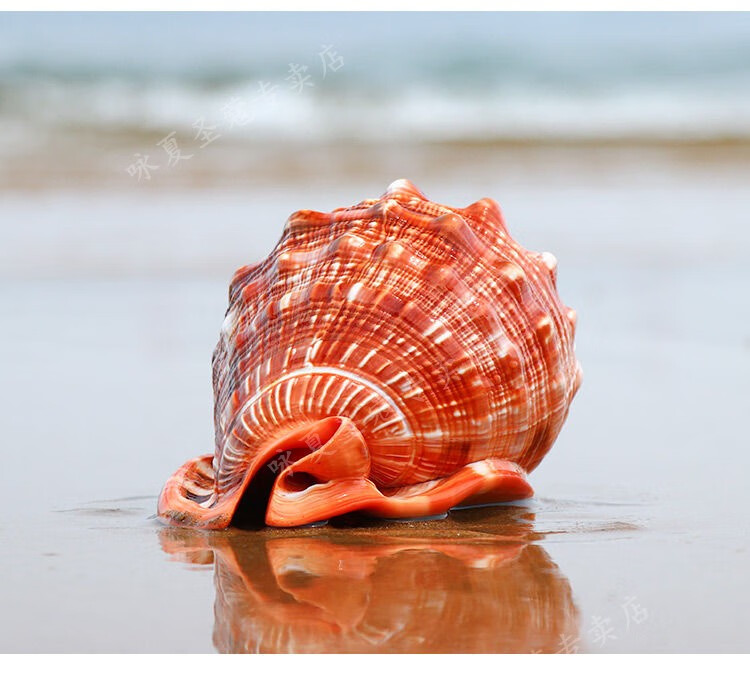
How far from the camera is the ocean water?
45.2 feet

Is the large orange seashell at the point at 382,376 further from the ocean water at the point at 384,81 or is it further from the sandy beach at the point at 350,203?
the ocean water at the point at 384,81

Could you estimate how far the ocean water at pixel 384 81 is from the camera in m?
13.8

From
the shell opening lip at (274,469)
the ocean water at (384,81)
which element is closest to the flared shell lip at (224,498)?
the shell opening lip at (274,469)

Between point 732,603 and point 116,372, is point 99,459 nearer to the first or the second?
point 116,372

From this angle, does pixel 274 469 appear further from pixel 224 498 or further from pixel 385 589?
pixel 385 589

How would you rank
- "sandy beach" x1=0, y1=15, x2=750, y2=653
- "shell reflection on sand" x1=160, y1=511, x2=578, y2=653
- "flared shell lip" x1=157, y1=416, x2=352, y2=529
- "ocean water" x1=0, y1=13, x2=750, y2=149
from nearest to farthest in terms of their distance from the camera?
"shell reflection on sand" x1=160, y1=511, x2=578, y2=653, "sandy beach" x1=0, y1=15, x2=750, y2=653, "flared shell lip" x1=157, y1=416, x2=352, y2=529, "ocean water" x1=0, y1=13, x2=750, y2=149

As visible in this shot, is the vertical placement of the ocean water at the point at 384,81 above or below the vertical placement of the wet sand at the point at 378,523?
above

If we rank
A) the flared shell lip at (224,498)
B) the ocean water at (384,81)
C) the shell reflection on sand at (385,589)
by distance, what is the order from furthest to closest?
1. the ocean water at (384,81)
2. the flared shell lip at (224,498)
3. the shell reflection on sand at (385,589)

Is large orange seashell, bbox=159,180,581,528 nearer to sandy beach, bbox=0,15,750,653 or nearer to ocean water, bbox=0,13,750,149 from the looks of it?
sandy beach, bbox=0,15,750,653

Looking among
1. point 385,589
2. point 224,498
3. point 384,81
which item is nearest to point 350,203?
point 384,81

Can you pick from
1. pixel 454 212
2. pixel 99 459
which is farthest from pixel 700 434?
pixel 99 459

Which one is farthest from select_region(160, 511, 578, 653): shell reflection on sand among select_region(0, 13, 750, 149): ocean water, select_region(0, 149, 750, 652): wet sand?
select_region(0, 13, 750, 149): ocean water

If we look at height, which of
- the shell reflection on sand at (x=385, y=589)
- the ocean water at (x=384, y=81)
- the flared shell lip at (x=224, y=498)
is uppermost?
the ocean water at (x=384, y=81)

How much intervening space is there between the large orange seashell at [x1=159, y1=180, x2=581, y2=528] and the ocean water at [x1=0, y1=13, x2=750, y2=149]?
1027 cm
